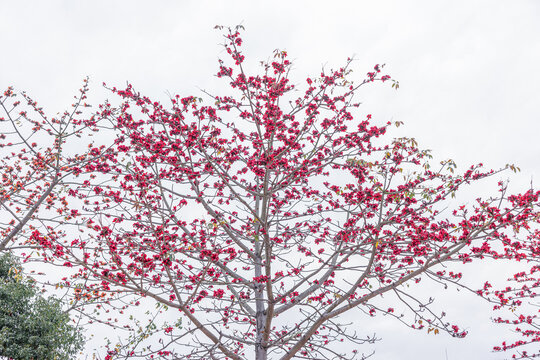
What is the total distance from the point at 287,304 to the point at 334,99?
12.2ft

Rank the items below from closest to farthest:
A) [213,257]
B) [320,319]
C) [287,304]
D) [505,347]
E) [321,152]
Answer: [213,257], [320,319], [321,152], [287,304], [505,347]

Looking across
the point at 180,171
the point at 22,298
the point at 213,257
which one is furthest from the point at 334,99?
the point at 22,298

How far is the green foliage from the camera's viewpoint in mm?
10383

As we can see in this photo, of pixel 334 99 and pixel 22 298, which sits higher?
pixel 334 99

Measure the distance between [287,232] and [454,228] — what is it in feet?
8.96

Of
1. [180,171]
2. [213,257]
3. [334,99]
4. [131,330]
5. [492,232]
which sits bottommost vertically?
[213,257]

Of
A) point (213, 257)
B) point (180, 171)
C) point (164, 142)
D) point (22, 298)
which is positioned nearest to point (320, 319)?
point (213, 257)

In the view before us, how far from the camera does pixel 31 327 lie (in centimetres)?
1062

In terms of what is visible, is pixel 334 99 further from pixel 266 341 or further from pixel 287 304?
pixel 266 341

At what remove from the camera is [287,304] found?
7531 mm

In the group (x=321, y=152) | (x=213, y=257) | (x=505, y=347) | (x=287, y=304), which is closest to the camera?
(x=213, y=257)

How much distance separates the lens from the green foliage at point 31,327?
1038 cm

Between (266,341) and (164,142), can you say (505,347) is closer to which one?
(266,341)

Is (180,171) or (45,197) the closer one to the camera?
(180,171)
